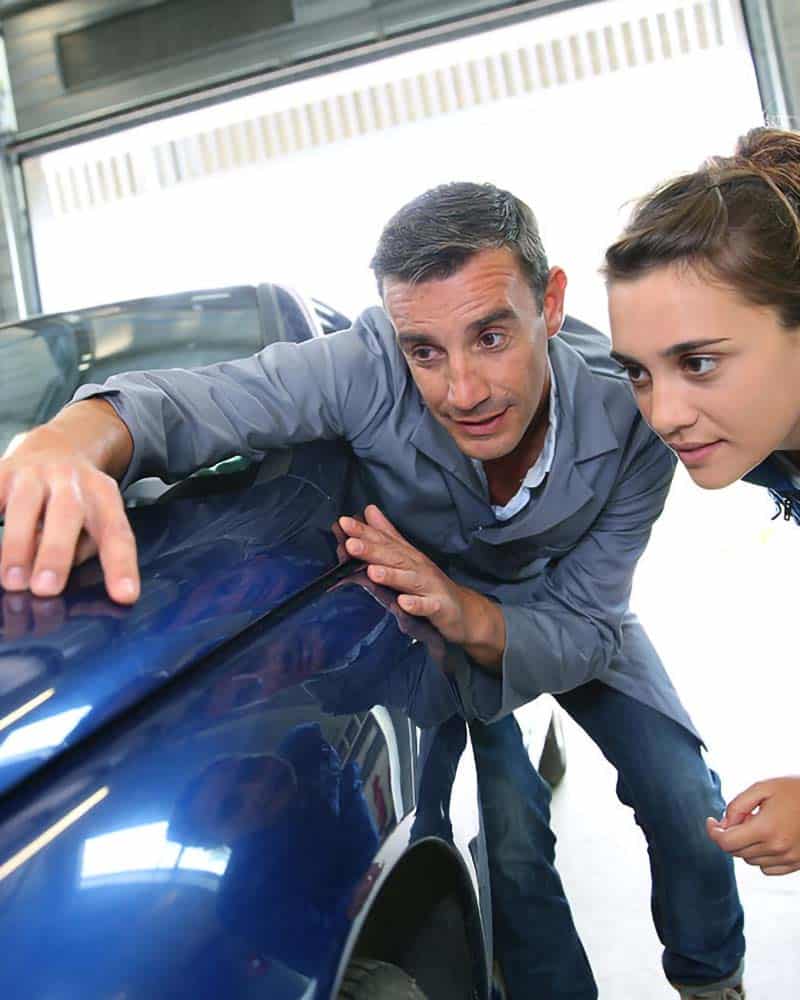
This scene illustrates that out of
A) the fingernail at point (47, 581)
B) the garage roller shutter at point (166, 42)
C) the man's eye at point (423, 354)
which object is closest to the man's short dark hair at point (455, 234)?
the man's eye at point (423, 354)

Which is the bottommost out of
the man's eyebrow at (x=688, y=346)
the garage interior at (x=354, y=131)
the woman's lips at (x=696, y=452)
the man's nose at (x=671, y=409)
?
the woman's lips at (x=696, y=452)

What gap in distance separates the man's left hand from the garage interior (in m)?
2.43

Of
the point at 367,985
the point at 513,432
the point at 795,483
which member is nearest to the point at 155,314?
the point at 513,432

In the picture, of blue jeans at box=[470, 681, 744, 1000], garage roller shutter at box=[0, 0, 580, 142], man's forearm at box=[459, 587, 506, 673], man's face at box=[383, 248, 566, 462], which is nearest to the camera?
man's forearm at box=[459, 587, 506, 673]

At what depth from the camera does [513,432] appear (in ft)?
5.07

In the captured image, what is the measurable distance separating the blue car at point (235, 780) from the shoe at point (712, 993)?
65cm

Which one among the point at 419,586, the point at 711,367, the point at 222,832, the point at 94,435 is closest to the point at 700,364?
the point at 711,367

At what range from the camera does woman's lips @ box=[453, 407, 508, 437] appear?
1521mm

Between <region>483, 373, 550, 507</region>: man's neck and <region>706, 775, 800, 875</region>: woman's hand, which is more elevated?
<region>483, 373, 550, 507</region>: man's neck

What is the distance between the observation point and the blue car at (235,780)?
1.93ft

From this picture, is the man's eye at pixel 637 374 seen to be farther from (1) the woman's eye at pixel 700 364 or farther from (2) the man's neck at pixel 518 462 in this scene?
(2) the man's neck at pixel 518 462

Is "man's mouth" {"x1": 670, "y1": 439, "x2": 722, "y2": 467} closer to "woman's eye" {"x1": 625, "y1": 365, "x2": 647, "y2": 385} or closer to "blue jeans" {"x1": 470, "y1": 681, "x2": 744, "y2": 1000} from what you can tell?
"woman's eye" {"x1": 625, "y1": 365, "x2": 647, "y2": 385}

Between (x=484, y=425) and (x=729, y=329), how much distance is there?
427mm

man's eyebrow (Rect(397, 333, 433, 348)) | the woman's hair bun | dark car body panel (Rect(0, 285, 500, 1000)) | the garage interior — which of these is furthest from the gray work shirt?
the garage interior
